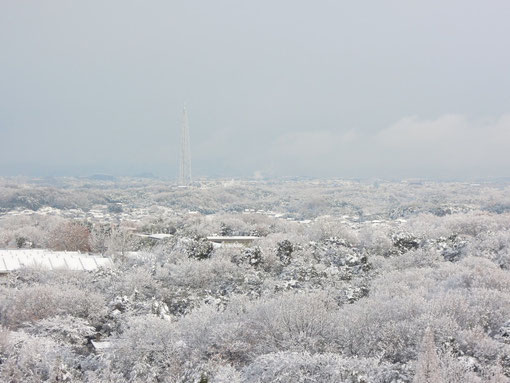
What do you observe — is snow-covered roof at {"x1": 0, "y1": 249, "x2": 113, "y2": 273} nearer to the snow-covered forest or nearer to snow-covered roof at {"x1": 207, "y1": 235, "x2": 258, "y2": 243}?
the snow-covered forest

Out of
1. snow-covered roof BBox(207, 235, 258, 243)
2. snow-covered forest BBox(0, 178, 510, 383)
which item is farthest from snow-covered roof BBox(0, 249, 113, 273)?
snow-covered roof BBox(207, 235, 258, 243)

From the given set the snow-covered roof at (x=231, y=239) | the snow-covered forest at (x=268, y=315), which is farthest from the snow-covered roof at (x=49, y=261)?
the snow-covered roof at (x=231, y=239)

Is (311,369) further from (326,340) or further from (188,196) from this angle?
(188,196)

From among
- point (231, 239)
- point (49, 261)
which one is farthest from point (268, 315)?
point (231, 239)

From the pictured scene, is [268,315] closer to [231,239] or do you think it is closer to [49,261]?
[49,261]

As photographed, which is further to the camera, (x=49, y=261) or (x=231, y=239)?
(x=231, y=239)

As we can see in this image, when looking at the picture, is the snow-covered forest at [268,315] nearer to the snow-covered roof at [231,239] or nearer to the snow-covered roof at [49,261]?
the snow-covered roof at [49,261]

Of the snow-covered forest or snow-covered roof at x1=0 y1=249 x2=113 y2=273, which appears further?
snow-covered roof at x1=0 y1=249 x2=113 y2=273

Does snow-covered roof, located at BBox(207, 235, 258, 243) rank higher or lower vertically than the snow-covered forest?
lower
